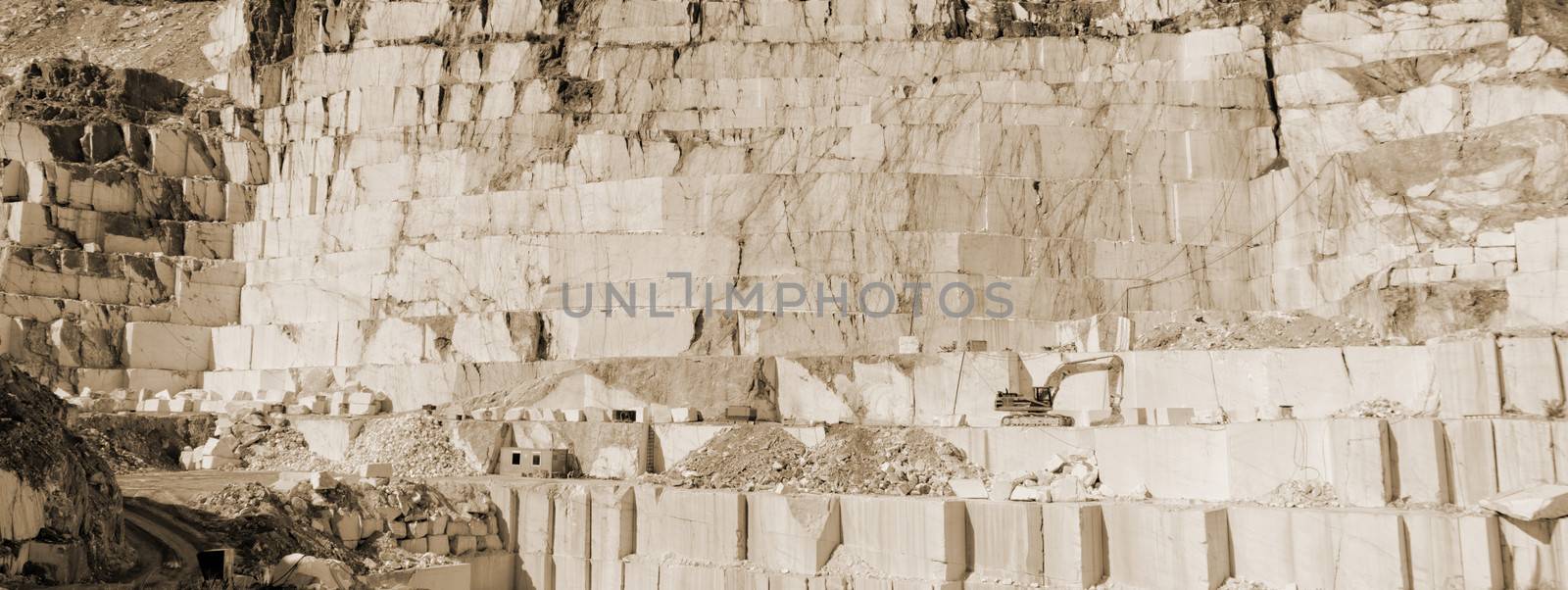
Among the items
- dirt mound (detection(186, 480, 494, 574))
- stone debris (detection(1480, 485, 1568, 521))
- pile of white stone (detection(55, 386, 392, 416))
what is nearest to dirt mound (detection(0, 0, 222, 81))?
pile of white stone (detection(55, 386, 392, 416))

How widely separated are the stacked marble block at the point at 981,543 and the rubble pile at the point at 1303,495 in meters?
0.44

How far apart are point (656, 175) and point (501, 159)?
12.4 feet

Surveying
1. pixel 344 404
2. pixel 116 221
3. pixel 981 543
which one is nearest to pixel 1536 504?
pixel 981 543

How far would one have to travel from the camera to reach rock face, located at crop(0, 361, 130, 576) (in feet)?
45.9

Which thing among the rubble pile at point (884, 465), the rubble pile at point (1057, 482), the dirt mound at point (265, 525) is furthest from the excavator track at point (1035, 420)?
the dirt mound at point (265, 525)

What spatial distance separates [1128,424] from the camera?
72.0 feet

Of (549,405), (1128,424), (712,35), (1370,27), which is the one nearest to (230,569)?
(549,405)

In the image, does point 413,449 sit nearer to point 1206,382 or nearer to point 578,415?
point 578,415

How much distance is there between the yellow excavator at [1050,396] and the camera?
23.3 metres

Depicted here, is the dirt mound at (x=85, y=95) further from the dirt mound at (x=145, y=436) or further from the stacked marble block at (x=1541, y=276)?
the stacked marble block at (x=1541, y=276)

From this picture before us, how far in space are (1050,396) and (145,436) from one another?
1629 centimetres

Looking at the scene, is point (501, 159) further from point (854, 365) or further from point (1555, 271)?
point (1555, 271)

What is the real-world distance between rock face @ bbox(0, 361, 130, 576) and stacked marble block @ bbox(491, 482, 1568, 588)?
26.2ft

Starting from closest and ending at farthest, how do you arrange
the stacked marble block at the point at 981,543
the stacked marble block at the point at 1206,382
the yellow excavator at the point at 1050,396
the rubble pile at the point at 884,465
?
the stacked marble block at the point at 981,543 < the stacked marble block at the point at 1206,382 < the rubble pile at the point at 884,465 < the yellow excavator at the point at 1050,396
